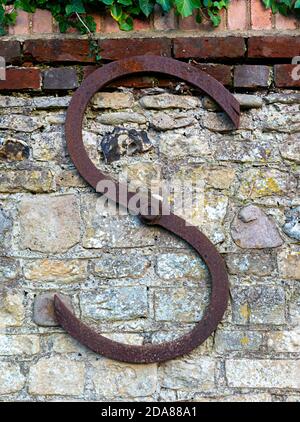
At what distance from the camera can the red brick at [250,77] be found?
249 cm

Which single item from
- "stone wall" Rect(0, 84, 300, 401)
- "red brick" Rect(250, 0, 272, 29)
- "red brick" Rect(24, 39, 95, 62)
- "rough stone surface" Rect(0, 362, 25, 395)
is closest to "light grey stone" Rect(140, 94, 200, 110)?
"stone wall" Rect(0, 84, 300, 401)

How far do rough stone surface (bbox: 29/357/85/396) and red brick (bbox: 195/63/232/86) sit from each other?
3.77ft

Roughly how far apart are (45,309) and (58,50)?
3.10 ft

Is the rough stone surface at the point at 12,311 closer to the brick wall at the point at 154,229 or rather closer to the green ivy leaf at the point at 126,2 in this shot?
the brick wall at the point at 154,229

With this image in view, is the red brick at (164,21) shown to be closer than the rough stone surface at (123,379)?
No

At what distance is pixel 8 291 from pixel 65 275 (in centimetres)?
21

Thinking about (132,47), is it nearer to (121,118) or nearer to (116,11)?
(116,11)

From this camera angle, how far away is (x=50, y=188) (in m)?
2.48

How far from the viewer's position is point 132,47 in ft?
8.17

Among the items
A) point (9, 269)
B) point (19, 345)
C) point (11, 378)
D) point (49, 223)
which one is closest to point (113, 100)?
point (49, 223)

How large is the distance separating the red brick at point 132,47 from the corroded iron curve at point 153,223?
0.04m

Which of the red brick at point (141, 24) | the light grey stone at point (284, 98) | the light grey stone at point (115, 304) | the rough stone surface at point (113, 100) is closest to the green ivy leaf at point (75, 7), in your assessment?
the red brick at point (141, 24)

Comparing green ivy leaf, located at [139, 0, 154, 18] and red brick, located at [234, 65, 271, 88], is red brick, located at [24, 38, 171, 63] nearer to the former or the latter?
green ivy leaf, located at [139, 0, 154, 18]

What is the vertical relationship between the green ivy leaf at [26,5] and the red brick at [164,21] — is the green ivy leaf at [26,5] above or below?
above
